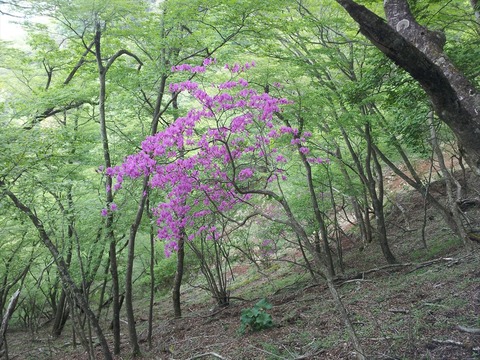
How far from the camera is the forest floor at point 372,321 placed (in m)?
3.57

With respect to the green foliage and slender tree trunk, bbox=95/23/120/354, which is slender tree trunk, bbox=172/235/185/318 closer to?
slender tree trunk, bbox=95/23/120/354

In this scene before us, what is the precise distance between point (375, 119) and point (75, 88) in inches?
267

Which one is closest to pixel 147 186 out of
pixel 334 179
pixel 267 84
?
pixel 267 84

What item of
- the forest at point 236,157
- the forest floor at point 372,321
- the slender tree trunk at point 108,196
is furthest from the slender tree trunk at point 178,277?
the slender tree trunk at point 108,196

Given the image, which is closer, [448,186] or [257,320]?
[257,320]

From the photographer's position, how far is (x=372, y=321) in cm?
443

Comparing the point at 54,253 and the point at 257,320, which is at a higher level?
the point at 54,253

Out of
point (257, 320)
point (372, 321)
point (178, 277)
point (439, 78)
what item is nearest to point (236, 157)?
point (257, 320)

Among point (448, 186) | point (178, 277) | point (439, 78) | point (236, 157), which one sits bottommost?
point (178, 277)

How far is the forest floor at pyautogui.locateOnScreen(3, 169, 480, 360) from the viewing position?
3.57 m

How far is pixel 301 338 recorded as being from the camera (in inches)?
187

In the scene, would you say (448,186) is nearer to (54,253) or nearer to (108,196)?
(108,196)

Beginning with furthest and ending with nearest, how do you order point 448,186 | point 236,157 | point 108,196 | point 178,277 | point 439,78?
1. point 178,277
2. point 448,186
3. point 108,196
4. point 236,157
5. point 439,78

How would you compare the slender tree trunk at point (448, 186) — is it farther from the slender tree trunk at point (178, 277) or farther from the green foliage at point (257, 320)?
the slender tree trunk at point (178, 277)
